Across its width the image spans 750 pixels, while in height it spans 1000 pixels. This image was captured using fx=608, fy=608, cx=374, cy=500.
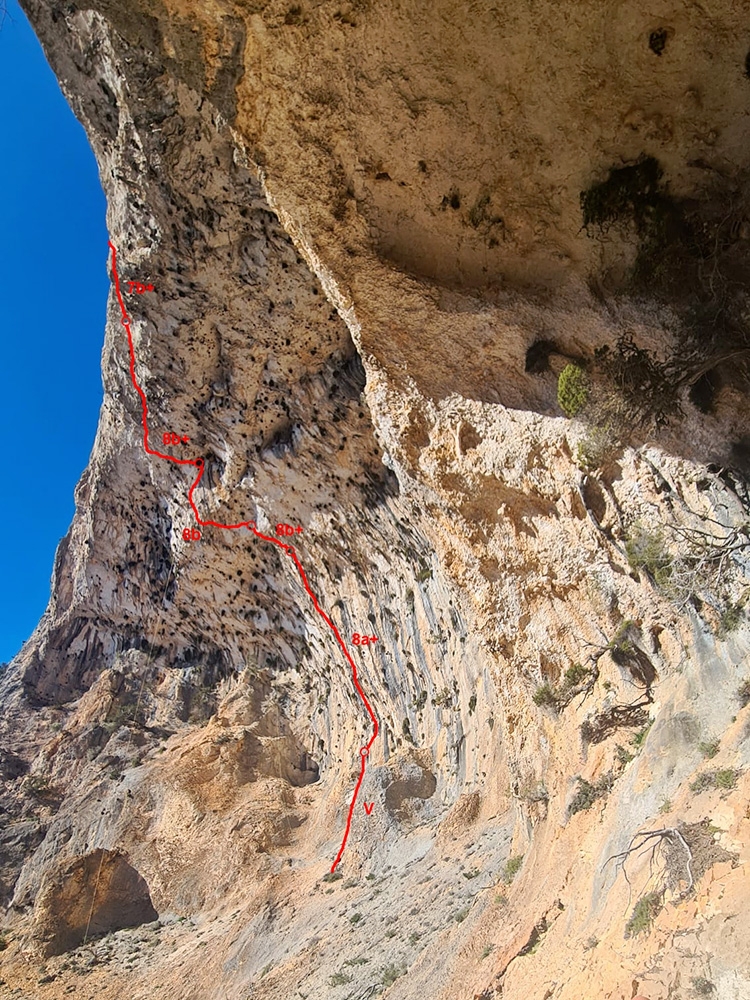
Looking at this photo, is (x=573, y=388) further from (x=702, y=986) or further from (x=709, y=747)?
(x=702, y=986)

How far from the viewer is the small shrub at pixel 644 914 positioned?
17.9 feet

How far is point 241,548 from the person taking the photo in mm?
20969

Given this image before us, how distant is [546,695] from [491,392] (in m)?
4.97

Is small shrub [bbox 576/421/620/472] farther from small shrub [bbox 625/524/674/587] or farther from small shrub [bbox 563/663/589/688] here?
small shrub [bbox 563/663/589/688]

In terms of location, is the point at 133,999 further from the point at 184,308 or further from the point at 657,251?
the point at 657,251

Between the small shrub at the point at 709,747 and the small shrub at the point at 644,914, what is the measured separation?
1578 mm

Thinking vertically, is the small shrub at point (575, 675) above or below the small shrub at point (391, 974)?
above

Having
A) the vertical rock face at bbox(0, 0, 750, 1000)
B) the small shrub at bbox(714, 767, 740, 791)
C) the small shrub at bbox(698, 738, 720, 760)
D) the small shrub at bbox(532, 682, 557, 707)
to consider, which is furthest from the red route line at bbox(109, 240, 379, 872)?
the small shrub at bbox(714, 767, 740, 791)

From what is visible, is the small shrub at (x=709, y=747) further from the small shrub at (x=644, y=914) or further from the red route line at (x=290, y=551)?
the red route line at (x=290, y=551)

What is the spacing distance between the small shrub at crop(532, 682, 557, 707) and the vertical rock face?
0.08 feet

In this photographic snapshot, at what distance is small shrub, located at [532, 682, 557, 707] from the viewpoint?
9836 millimetres

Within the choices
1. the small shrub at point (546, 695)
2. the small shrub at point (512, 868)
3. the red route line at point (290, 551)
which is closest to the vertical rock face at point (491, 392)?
the small shrub at point (546, 695)

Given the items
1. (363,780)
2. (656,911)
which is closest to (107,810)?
(363,780)

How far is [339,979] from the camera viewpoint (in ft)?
37.1
